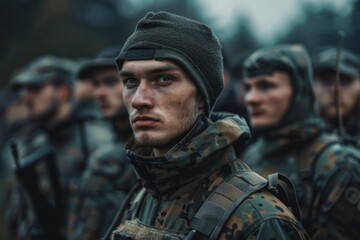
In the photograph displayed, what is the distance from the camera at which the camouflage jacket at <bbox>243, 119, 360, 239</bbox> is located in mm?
4910

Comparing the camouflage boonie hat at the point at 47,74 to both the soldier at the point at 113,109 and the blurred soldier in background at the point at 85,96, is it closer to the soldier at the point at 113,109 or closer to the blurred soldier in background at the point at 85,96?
the blurred soldier in background at the point at 85,96

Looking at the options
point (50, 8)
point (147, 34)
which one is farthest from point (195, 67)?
point (50, 8)

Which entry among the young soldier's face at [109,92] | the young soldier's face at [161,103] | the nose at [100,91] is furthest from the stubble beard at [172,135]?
the nose at [100,91]

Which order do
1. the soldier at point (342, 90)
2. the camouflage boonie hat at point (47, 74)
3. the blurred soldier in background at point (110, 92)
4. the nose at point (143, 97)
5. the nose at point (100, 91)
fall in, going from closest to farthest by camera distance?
1. the nose at point (143, 97)
2. the blurred soldier in background at point (110, 92)
3. the nose at point (100, 91)
4. the soldier at point (342, 90)
5. the camouflage boonie hat at point (47, 74)

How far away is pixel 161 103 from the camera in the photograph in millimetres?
3537

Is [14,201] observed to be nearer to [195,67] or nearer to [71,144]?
[71,144]

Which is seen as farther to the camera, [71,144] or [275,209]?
[71,144]

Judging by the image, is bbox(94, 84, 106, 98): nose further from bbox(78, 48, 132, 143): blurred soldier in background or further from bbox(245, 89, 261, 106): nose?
bbox(245, 89, 261, 106): nose

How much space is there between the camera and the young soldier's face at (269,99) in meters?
5.95

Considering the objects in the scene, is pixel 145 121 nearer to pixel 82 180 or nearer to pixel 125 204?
pixel 125 204

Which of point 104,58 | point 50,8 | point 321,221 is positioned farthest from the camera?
point 50,8

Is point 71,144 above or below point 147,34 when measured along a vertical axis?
below

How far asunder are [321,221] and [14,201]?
504cm

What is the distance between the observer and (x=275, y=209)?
3.22m
